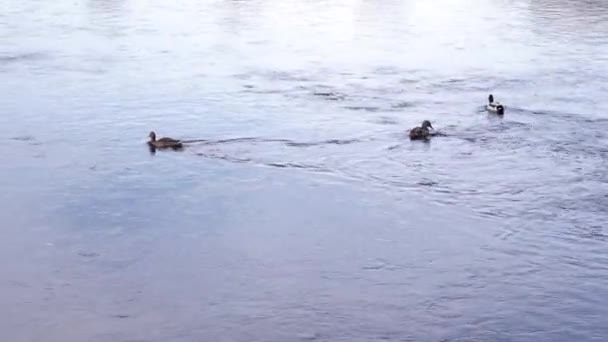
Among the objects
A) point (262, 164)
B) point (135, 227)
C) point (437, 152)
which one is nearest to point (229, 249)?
point (135, 227)

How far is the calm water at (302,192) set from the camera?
357 inches

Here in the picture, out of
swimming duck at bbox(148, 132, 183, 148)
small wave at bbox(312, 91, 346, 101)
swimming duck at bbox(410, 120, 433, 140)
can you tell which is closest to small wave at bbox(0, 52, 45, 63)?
small wave at bbox(312, 91, 346, 101)

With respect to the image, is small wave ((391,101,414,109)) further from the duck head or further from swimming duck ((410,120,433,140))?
swimming duck ((410,120,433,140))

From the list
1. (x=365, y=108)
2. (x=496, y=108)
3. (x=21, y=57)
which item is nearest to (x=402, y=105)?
(x=365, y=108)

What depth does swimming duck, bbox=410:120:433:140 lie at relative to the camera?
1397 centimetres

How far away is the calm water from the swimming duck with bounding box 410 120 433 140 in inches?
8.1

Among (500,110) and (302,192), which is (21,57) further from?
(302,192)

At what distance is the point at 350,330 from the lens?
28.6ft

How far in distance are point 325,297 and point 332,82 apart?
8.96m

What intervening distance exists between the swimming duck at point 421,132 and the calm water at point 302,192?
21 cm

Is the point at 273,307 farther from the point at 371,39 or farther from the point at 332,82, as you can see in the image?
the point at 371,39

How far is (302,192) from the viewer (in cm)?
1216

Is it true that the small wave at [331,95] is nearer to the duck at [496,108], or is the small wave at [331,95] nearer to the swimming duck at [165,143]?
the duck at [496,108]

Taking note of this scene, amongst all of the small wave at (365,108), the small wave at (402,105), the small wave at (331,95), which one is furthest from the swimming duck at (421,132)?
the small wave at (331,95)
